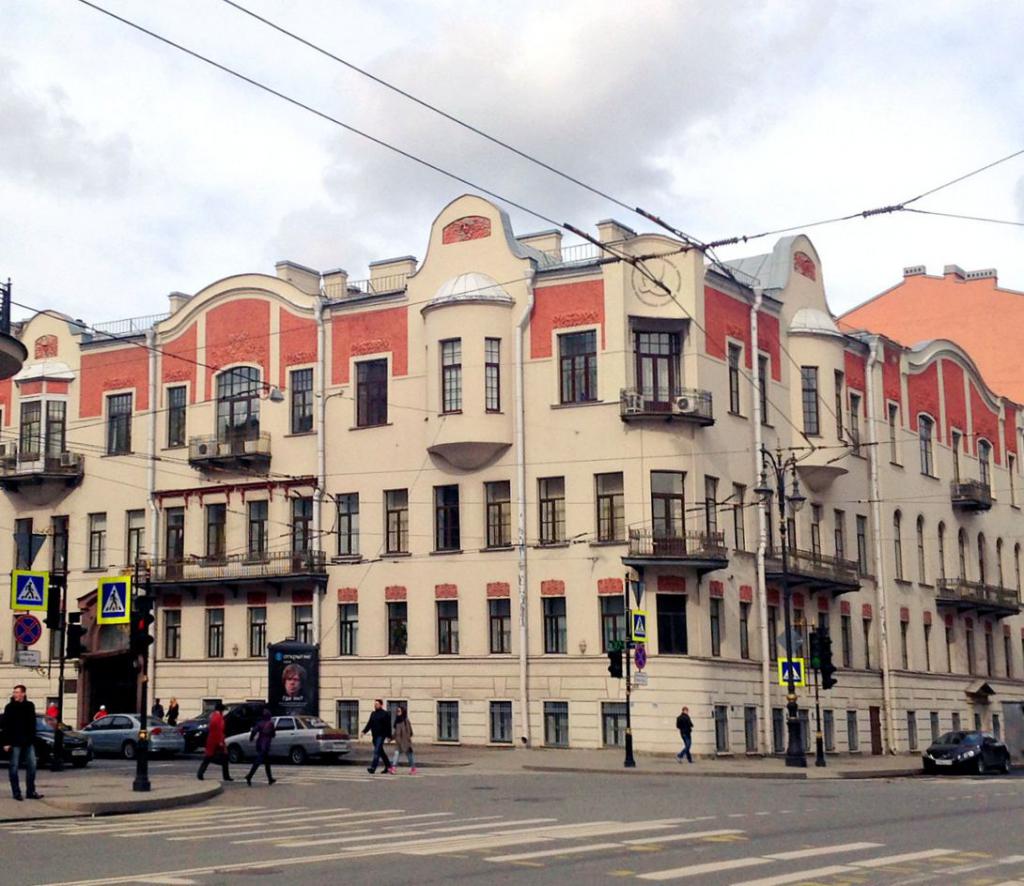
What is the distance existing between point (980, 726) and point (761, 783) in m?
30.7

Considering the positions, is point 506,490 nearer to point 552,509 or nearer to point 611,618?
point 552,509

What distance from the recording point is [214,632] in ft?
174

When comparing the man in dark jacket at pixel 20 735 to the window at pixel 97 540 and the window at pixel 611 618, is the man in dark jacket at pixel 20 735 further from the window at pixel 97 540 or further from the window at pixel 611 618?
the window at pixel 97 540

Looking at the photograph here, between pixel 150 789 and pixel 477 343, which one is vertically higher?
pixel 477 343

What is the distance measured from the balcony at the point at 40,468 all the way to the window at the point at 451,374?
52.2ft

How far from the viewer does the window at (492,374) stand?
48.0 metres

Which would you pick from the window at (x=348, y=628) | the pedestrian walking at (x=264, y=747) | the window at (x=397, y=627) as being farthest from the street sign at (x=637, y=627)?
the window at (x=348, y=628)

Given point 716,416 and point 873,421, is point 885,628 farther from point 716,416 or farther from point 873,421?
point 716,416

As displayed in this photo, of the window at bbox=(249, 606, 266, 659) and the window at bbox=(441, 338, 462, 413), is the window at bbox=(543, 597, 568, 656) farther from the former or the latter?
the window at bbox=(249, 606, 266, 659)

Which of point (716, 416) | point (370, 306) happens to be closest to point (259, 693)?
point (370, 306)

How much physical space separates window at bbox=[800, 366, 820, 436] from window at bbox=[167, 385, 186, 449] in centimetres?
2203

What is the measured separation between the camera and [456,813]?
2281 centimetres

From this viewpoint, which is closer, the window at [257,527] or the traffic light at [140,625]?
the traffic light at [140,625]

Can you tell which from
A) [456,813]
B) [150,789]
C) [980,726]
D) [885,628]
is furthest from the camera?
[980,726]
